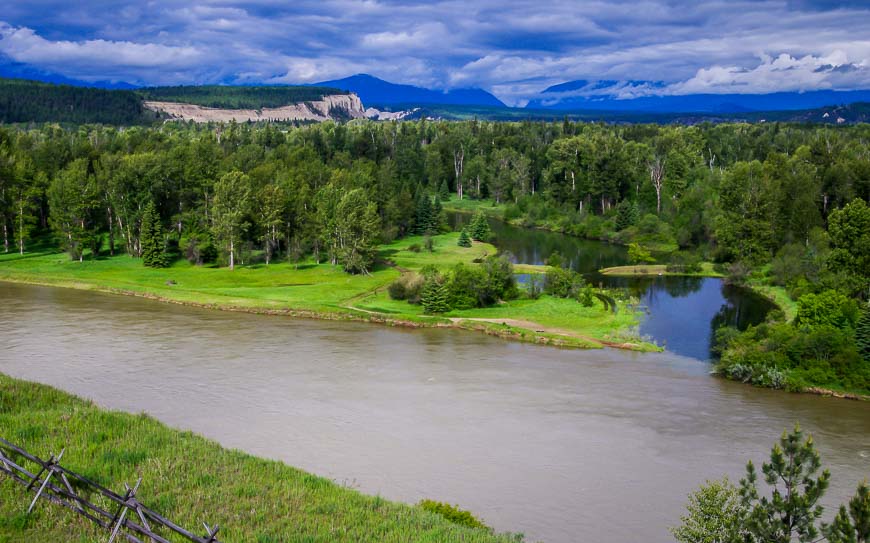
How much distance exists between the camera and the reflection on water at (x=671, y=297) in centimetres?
5520

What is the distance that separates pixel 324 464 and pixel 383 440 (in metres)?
3.66

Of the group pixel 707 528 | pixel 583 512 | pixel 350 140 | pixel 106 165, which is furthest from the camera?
pixel 350 140

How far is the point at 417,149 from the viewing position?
522 ft

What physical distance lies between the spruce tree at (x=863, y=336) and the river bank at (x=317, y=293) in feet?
40.6

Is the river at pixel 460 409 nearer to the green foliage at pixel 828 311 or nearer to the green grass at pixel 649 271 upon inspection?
the green foliage at pixel 828 311

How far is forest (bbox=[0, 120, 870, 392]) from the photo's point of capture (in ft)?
160

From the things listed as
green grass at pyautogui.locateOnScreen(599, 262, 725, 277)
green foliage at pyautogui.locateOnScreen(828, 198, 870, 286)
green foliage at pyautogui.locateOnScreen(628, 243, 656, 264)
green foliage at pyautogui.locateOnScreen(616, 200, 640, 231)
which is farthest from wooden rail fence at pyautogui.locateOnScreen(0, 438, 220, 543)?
green foliage at pyautogui.locateOnScreen(616, 200, 640, 231)

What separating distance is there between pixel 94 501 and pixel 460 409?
21.8 metres

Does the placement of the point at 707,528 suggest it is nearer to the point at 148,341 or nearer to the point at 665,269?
the point at 148,341

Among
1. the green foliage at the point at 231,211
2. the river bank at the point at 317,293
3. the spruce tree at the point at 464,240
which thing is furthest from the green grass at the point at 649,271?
the green foliage at the point at 231,211

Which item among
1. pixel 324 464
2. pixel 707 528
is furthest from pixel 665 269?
pixel 707 528

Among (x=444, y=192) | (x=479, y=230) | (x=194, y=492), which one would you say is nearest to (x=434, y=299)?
(x=194, y=492)

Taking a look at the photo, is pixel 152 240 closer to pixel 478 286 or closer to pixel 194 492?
pixel 478 286

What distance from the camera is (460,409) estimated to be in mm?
37281
